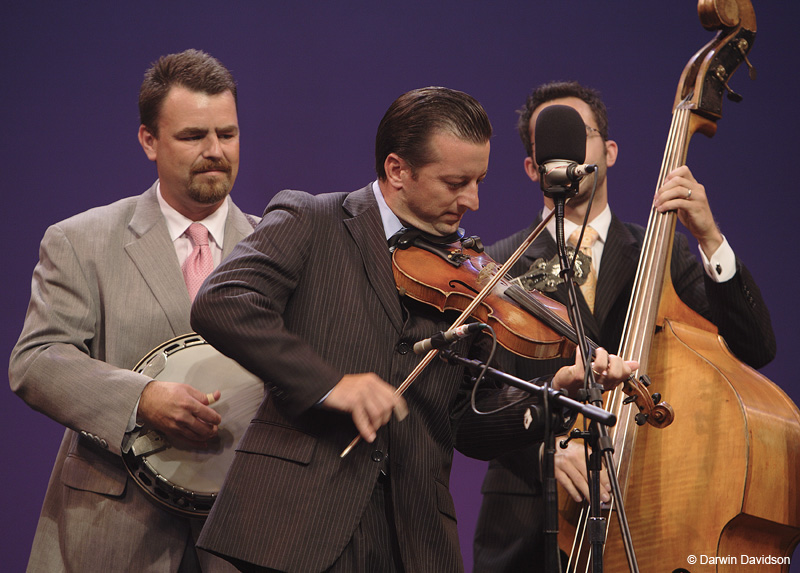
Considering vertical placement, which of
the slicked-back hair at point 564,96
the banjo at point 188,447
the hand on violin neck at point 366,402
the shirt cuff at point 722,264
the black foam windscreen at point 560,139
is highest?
the slicked-back hair at point 564,96

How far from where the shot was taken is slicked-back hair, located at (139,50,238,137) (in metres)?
2.68

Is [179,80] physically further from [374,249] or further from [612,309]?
[612,309]

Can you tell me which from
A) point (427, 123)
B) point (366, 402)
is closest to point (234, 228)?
point (427, 123)

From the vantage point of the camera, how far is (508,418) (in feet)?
7.04

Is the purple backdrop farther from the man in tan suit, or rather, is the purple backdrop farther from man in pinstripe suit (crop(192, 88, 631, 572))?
man in pinstripe suit (crop(192, 88, 631, 572))

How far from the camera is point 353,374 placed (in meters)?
1.85

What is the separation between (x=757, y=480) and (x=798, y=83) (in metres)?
2.77

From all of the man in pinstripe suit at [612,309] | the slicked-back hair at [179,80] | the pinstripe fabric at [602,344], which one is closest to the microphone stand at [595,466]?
the man in pinstripe suit at [612,309]

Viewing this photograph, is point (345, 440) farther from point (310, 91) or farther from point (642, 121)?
point (642, 121)

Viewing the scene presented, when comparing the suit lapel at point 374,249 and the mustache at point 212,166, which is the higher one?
the mustache at point 212,166

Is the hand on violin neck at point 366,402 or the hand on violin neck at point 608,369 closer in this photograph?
the hand on violin neck at point 366,402

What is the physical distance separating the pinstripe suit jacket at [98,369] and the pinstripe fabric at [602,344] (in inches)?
36.2

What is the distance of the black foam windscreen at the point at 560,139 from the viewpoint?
5.65 ft

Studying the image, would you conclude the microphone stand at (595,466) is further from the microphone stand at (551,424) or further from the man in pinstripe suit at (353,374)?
the man in pinstripe suit at (353,374)
